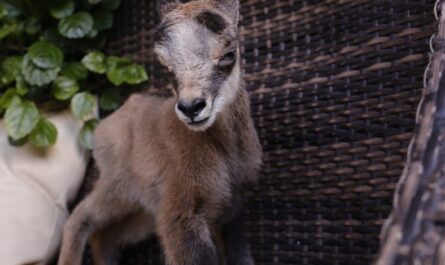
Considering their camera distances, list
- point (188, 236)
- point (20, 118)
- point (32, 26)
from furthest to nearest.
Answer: point (32, 26) < point (20, 118) < point (188, 236)

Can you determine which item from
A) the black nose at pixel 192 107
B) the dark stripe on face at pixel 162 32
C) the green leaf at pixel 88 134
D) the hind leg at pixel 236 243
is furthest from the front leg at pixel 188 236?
the green leaf at pixel 88 134

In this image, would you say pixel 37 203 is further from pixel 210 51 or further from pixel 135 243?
pixel 210 51

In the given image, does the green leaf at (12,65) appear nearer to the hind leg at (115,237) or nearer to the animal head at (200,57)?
the hind leg at (115,237)

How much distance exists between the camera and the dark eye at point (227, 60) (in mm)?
1674

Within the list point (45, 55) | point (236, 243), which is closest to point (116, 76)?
point (45, 55)

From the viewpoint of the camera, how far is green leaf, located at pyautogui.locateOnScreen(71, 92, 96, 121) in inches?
94.7

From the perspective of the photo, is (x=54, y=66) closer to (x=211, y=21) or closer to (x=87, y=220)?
(x=87, y=220)

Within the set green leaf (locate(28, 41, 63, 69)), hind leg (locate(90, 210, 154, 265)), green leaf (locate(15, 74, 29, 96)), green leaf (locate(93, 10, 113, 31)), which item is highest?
green leaf (locate(93, 10, 113, 31))

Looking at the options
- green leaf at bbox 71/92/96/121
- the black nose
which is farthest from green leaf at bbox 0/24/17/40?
the black nose

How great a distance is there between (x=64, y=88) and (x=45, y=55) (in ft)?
0.45

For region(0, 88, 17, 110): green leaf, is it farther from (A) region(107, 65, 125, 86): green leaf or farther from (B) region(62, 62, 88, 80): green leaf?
(A) region(107, 65, 125, 86): green leaf

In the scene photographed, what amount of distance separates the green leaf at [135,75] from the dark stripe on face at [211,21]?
0.75 meters

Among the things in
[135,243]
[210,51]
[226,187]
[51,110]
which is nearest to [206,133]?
[226,187]

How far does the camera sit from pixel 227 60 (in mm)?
1693
